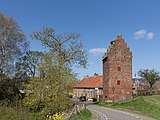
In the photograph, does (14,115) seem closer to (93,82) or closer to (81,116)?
(81,116)

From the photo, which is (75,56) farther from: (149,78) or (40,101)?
(149,78)

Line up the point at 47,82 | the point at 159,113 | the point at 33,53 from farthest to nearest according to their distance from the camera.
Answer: the point at 33,53 < the point at 159,113 < the point at 47,82

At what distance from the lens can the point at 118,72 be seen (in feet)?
204

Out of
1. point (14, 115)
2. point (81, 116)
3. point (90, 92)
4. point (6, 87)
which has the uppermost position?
point (6, 87)

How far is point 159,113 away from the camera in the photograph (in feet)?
106

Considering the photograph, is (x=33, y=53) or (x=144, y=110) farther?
(x=33, y=53)

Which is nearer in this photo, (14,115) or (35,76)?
(14,115)

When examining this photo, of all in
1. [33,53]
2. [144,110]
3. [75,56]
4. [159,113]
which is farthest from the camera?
[33,53]

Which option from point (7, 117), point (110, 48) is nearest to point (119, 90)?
point (110, 48)

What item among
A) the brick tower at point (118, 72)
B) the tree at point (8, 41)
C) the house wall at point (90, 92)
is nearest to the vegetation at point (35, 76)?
the tree at point (8, 41)

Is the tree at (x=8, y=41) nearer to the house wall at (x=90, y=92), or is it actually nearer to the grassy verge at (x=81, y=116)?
the grassy verge at (x=81, y=116)

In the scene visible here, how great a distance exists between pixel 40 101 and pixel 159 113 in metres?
16.0

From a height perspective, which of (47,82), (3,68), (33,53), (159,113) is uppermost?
(33,53)

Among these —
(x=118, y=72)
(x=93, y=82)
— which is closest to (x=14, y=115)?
(x=118, y=72)
